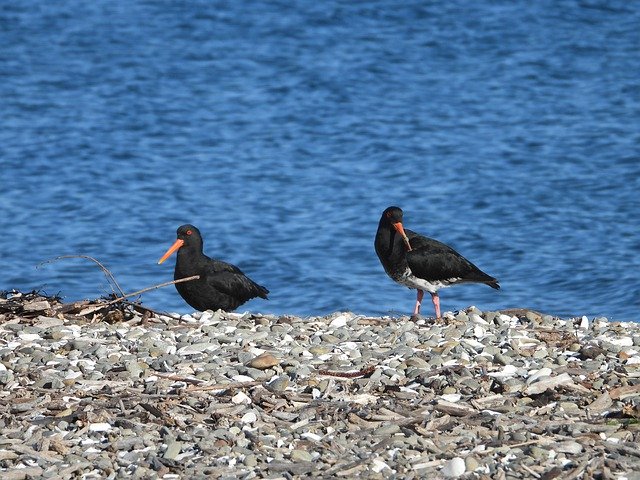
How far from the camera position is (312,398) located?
22.8 ft

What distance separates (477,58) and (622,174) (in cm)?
705

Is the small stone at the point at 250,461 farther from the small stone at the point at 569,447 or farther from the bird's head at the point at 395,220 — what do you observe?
the bird's head at the point at 395,220

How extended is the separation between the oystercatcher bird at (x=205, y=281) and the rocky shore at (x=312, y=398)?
1757mm

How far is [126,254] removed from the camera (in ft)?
52.9

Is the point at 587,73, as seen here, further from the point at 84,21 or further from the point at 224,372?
the point at 224,372

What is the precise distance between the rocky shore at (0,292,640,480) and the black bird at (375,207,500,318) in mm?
1758

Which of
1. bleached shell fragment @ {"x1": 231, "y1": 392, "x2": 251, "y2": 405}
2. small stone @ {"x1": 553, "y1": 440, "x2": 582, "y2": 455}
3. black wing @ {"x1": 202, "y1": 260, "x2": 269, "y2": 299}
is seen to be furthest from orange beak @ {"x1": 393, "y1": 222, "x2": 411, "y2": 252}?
small stone @ {"x1": 553, "y1": 440, "x2": 582, "y2": 455}

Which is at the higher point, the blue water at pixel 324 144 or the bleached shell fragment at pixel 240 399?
the bleached shell fragment at pixel 240 399

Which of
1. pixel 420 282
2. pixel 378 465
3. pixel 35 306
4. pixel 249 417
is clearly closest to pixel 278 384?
pixel 249 417

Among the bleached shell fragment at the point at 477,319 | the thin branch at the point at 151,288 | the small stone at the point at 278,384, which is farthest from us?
the bleached shell fragment at the point at 477,319

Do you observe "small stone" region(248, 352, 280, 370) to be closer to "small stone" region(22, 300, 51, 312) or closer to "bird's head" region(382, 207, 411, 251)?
"small stone" region(22, 300, 51, 312)

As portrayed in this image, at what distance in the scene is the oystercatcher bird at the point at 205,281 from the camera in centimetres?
1080

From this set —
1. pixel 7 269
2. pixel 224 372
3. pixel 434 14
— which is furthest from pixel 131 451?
pixel 434 14

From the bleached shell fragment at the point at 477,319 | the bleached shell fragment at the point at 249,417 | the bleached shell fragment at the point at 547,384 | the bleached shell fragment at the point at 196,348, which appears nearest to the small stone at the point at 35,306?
the bleached shell fragment at the point at 196,348
